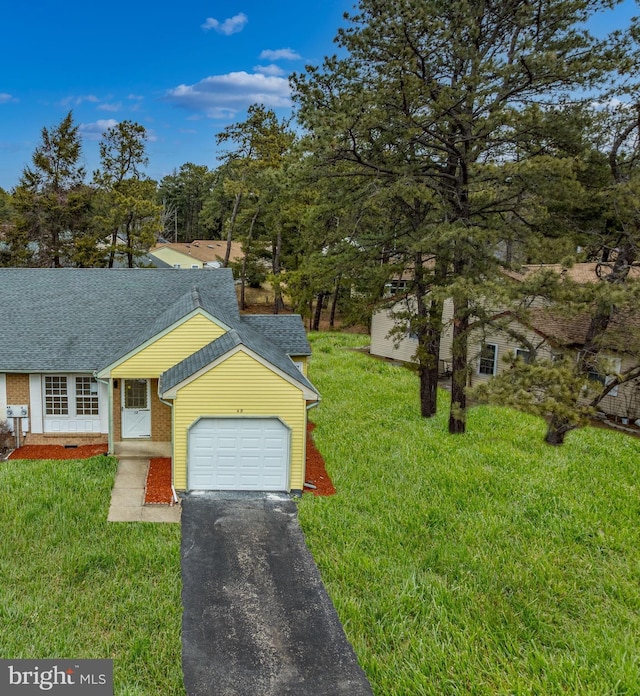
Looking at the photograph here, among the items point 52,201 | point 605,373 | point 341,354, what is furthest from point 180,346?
point 52,201

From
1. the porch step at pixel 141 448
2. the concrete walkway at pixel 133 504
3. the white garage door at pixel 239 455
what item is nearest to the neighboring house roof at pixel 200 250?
the porch step at pixel 141 448

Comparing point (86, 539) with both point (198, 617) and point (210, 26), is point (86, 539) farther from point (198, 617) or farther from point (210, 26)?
point (210, 26)

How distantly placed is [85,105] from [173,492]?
3119 cm

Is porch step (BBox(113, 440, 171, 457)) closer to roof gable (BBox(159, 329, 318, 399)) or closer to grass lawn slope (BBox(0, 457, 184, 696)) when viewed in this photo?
grass lawn slope (BBox(0, 457, 184, 696))

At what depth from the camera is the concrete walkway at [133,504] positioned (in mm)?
10602

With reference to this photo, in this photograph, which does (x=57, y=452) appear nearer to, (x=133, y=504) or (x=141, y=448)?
(x=141, y=448)

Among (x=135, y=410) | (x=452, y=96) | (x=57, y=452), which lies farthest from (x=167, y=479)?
(x=452, y=96)

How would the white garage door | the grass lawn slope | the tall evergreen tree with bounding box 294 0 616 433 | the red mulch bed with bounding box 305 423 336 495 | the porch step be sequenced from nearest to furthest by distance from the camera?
the grass lawn slope
the tall evergreen tree with bounding box 294 0 616 433
the white garage door
the red mulch bed with bounding box 305 423 336 495
the porch step

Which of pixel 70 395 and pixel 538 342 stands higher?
pixel 538 342

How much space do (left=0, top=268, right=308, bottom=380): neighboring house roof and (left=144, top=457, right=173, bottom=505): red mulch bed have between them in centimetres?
317

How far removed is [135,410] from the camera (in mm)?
14844

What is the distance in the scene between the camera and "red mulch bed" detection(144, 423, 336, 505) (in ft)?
38.3

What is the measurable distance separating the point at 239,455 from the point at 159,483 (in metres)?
2.31

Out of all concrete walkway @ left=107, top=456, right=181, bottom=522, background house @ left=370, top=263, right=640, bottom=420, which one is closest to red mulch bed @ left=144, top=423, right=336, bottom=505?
concrete walkway @ left=107, top=456, right=181, bottom=522
